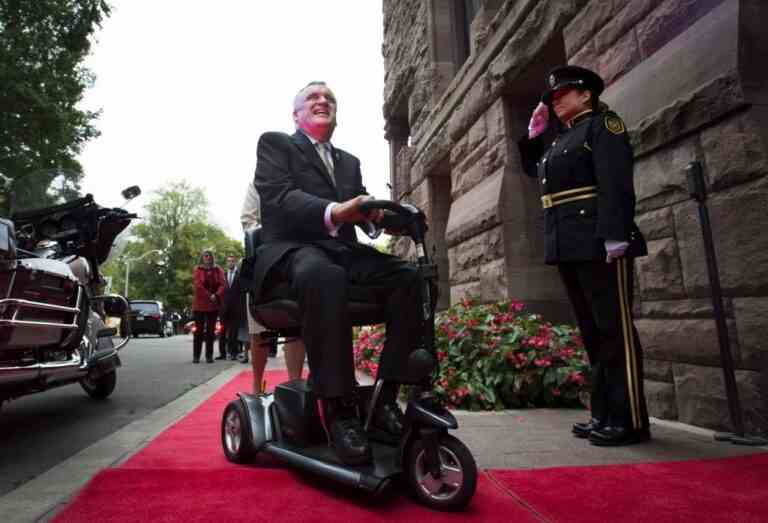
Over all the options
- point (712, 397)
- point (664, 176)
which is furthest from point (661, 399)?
point (664, 176)

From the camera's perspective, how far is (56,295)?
133 inches

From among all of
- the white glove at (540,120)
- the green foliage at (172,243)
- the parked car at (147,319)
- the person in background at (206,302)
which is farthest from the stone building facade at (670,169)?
the green foliage at (172,243)

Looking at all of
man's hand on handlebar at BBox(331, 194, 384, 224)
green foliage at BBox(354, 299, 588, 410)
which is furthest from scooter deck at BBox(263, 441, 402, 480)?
green foliage at BBox(354, 299, 588, 410)

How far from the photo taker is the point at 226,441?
2721mm

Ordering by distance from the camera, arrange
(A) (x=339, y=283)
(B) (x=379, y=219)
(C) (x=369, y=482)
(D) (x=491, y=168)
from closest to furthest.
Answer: (C) (x=369, y=482), (A) (x=339, y=283), (B) (x=379, y=219), (D) (x=491, y=168)

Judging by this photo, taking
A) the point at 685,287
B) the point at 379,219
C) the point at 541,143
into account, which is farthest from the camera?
the point at 541,143

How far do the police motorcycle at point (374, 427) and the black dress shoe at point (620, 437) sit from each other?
1.25m

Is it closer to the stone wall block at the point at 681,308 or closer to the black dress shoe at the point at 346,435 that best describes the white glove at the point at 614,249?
the stone wall block at the point at 681,308

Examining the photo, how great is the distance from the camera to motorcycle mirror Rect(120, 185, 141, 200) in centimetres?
468

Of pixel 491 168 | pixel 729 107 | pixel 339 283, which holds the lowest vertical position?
pixel 339 283

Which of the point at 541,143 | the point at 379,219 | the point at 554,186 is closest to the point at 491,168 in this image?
the point at 541,143

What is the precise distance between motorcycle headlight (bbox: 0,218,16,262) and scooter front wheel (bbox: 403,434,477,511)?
226 cm

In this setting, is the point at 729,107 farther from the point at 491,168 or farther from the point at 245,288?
the point at 491,168

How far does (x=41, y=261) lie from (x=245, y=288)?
1.55 metres
